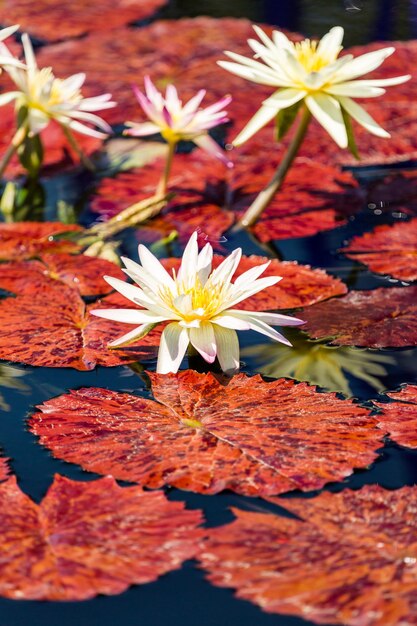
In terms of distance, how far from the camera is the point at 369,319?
1.65m

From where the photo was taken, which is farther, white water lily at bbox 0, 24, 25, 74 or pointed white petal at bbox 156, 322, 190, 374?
white water lily at bbox 0, 24, 25, 74

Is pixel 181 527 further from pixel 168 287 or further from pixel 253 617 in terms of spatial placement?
pixel 168 287

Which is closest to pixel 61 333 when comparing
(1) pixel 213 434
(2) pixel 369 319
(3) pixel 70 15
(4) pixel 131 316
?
(4) pixel 131 316

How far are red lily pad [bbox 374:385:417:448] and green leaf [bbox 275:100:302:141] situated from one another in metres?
0.70

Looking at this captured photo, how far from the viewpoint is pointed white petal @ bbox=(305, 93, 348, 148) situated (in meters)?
1.83

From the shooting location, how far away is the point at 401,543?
1090 millimetres

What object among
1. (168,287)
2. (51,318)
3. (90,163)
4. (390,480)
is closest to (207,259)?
(168,287)

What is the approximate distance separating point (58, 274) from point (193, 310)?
0.45 meters

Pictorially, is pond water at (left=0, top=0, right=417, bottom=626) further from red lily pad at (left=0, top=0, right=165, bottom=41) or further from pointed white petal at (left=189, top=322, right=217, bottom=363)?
red lily pad at (left=0, top=0, right=165, bottom=41)

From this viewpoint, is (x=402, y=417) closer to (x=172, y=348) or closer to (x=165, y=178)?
(x=172, y=348)

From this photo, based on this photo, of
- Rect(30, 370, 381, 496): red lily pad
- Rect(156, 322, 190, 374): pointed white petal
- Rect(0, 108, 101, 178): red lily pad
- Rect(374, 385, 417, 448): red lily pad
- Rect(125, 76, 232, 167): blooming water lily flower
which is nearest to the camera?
Rect(30, 370, 381, 496): red lily pad

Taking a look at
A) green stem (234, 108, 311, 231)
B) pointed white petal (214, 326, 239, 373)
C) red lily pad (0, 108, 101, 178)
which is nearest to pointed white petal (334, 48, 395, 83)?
green stem (234, 108, 311, 231)

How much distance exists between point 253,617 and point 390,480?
306 millimetres

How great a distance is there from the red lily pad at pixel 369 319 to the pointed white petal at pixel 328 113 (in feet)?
1.02
